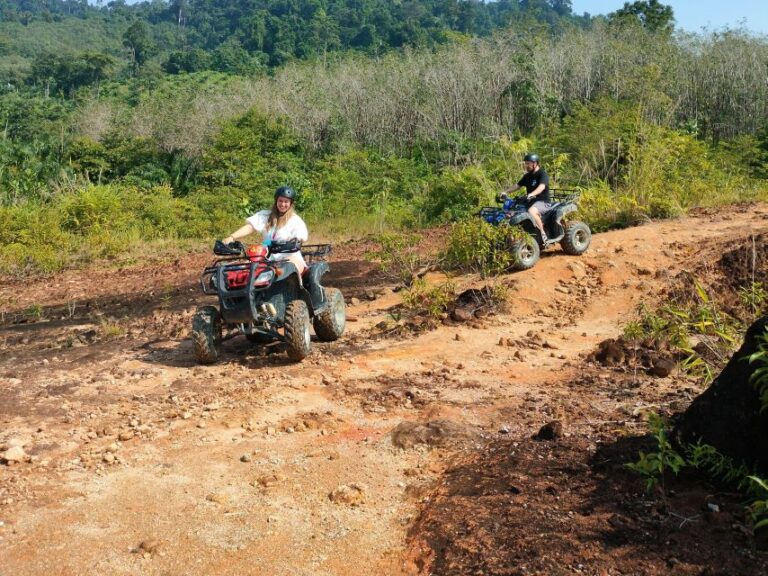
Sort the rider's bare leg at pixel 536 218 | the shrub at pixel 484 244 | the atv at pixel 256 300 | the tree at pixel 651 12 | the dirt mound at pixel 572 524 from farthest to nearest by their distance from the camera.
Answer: the tree at pixel 651 12, the rider's bare leg at pixel 536 218, the shrub at pixel 484 244, the atv at pixel 256 300, the dirt mound at pixel 572 524

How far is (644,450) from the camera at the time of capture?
439 centimetres

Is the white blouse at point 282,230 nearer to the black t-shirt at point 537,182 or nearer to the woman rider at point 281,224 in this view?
the woman rider at point 281,224

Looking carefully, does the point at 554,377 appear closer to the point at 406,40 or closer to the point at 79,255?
the point at 79,255

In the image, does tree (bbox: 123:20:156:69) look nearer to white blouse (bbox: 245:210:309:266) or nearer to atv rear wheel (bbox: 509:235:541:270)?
atv rear wheel (bbox: 509:235:541:270)

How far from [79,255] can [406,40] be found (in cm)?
5880

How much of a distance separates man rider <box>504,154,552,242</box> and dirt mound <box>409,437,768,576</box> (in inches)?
244

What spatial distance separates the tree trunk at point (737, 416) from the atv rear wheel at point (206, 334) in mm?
4336

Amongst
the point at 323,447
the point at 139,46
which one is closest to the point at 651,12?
the point at 323,447

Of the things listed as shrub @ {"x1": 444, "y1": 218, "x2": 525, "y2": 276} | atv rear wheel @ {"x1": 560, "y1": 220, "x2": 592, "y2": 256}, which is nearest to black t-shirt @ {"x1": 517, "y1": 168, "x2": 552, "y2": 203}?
atv rear wheel @ {"x1": 560, "y1": 220, "x2": 592, "y2": 256}

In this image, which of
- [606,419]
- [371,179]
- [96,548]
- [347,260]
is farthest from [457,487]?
[371,179]

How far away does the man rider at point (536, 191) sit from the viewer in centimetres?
1050

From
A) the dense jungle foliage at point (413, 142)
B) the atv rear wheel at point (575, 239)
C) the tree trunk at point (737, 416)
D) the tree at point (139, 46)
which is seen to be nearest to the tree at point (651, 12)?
the dense jungle foliage at point (413, 142)

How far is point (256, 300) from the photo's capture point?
7.04 meters

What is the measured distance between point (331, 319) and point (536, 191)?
13.4 feet
